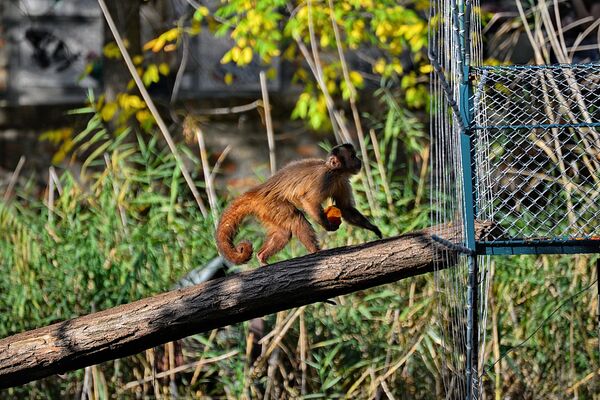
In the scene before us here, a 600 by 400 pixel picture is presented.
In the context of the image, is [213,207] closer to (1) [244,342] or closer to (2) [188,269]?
(2) [188,269]

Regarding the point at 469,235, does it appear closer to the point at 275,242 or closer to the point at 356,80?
the point at 275,242

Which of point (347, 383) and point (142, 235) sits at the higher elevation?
point (142, 235)

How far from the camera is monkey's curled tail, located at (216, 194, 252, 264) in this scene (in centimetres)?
402

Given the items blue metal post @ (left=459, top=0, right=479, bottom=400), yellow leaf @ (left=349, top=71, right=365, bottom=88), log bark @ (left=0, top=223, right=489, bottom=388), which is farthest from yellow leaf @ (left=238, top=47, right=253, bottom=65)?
blue metal post @ (left=459, top=0, right=479, bottom=400)

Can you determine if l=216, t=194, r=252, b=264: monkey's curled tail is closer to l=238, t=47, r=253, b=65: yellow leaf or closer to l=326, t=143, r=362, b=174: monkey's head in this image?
l=326, t=143, r=362, b=174: monkey's head

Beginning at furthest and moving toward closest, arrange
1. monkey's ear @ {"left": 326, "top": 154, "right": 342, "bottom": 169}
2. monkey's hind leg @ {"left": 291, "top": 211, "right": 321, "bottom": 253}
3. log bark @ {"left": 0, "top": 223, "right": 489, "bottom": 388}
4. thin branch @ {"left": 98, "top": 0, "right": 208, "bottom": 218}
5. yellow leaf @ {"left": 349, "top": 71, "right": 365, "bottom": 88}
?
1. yellow leaf @ {"left": 349, "top": 71, "right": 365, "bottom": 88}
2. thin branch @ {"left": 98, "top": 0, "right": 208, "bottom": 218}
3. monkey's ear @ {"left": 326, "top": 154, "right": 342, "bottom": 169}
4. monkey's hind leg @ {"left": 291, "top": 211, "right": 321, "bottom": 253}
5. log bark @ {"left": 0, "top": 223, "right": 489, "bottom": 388}

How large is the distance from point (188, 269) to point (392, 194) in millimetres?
1241

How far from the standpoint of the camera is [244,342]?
467 cm

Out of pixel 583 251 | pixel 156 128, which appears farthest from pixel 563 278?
pixel 156 128

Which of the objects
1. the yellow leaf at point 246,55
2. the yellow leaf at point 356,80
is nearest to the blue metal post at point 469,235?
the yellow leaf at point 246,55

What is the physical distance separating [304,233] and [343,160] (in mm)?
416

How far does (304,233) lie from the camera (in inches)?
167

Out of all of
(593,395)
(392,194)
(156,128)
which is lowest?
(593,395)

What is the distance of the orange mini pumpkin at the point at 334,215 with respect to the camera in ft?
14.0
